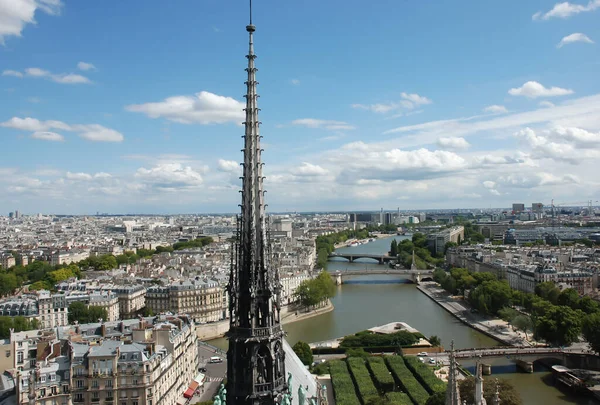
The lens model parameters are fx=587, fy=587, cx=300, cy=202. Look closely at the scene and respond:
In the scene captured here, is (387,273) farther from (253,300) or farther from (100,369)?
(253,300)

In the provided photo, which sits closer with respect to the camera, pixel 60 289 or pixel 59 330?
pixel 59 330

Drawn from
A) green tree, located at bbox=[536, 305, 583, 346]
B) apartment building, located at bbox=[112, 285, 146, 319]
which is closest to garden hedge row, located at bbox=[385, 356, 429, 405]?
green tree, located at bbox=[536, 305, 583, 346]

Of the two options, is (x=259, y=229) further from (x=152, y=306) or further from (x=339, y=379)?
(x=152, y=306)

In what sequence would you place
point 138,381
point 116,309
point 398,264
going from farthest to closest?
point 398,264 → point 116,309 → point 138,381

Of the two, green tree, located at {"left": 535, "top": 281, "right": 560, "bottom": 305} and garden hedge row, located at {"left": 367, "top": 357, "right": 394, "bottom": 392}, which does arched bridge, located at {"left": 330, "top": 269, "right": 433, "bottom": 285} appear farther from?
garden hedge row, located at {"left": 367, "top": 357, "right": 394, "bottom": 392}

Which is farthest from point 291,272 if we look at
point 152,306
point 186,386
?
point 186,386

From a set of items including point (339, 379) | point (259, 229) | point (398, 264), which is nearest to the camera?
point (259, 229)

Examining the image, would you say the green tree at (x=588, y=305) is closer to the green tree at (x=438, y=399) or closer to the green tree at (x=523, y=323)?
the green tree at (x=523, y=323)
